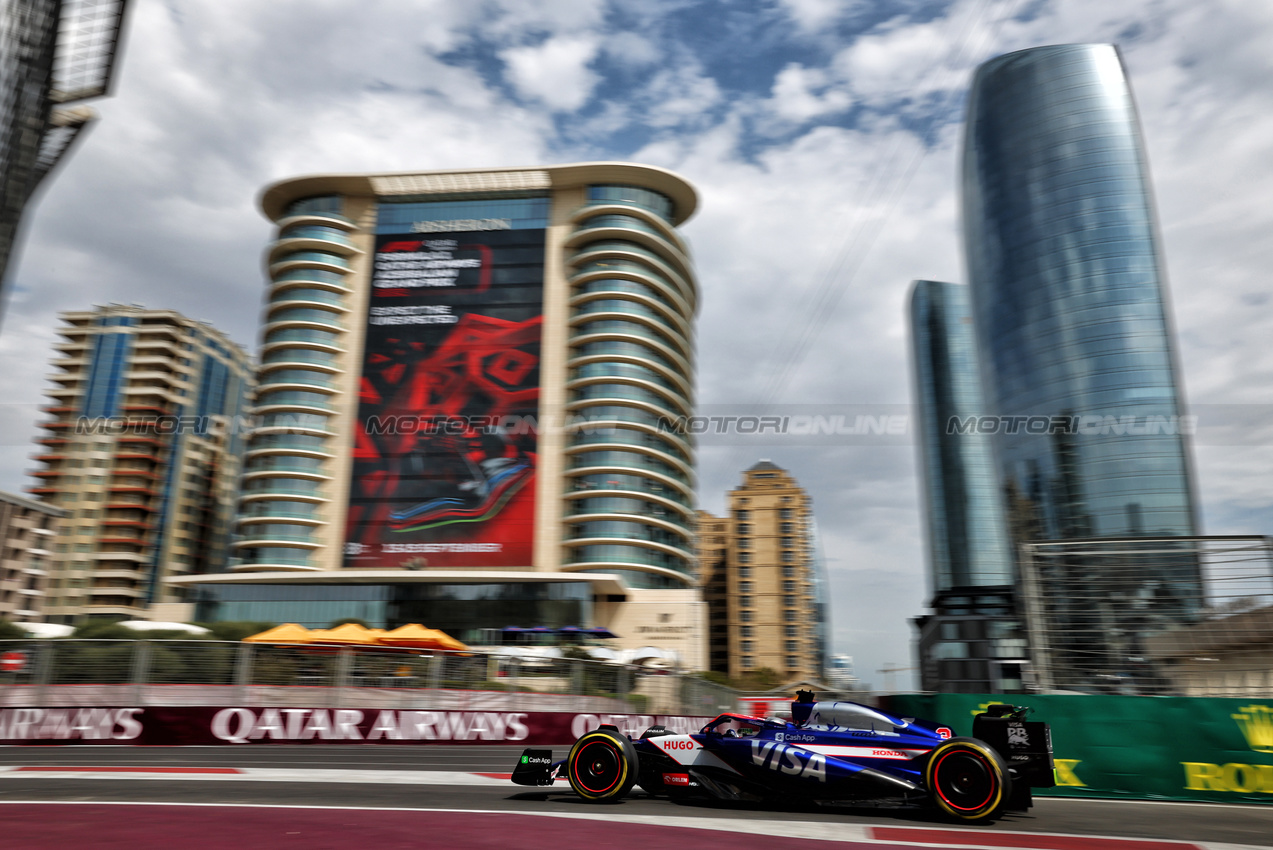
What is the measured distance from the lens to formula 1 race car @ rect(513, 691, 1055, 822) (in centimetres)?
865

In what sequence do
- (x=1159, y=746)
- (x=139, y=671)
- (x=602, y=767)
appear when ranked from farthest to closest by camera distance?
1. (x=139, y=671)
2. (x=1159, y=746)
3. (x=602, y=767)

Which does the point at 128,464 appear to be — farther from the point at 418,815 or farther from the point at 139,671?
the point at 418,815

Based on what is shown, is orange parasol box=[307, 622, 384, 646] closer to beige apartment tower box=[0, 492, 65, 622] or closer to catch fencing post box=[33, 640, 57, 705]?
catch fencing post box=[33, 640, 57, 705]

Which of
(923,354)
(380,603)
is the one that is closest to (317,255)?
(380,603)

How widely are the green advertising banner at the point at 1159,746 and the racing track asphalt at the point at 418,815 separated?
0.42 metres

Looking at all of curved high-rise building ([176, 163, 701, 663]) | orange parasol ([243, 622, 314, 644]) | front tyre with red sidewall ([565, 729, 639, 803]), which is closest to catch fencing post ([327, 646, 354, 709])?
orange parasol ([243, 622, 314, 644])

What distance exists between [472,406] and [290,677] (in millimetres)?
54457

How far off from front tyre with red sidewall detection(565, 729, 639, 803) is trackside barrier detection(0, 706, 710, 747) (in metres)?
4.93

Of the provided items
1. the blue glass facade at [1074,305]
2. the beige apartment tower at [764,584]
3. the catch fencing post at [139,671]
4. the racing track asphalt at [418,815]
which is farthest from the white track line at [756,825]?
the beige apartment tower at [764,584]

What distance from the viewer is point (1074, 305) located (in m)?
94.9

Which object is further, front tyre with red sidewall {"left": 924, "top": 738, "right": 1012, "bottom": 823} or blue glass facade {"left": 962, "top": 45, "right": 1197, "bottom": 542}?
blue glass facade {"left": 962, "top": 45, "right": 1197, "bottom": 542}

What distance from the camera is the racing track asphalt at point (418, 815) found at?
6840mm

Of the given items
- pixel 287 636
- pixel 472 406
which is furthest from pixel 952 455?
pixel 287 636

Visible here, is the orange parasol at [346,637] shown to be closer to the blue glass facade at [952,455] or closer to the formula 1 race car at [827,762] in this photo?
the formula 1 race car at [827,762]
